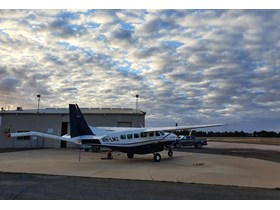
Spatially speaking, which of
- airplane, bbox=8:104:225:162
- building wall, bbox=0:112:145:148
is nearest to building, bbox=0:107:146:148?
building wall, bbox=0:112:145:148

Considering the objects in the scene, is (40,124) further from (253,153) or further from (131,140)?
(253,153)

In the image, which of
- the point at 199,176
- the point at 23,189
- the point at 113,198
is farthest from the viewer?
the point at 199,176

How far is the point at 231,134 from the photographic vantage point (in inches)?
5113

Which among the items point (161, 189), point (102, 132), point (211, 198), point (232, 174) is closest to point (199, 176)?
point (232, 174)

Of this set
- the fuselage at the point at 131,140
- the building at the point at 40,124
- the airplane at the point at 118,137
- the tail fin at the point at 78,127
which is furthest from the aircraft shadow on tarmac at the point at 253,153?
the tail fin at the point at 78,127

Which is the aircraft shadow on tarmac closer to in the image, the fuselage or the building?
the fuselage

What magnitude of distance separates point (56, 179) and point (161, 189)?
5.31 m

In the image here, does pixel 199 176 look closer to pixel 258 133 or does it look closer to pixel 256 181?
pixel 256 181

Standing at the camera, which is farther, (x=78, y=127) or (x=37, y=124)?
(x=37, y=124)

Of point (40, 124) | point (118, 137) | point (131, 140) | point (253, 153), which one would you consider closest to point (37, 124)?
point (40, 124)

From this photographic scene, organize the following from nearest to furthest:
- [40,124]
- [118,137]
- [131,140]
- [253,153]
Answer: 1. [118,137]
2. [131,140]
3. [253,153]
4. [40,124]

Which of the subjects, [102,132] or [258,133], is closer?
[102,132]

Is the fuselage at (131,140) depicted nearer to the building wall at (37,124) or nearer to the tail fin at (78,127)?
the tail fin at (78,127)

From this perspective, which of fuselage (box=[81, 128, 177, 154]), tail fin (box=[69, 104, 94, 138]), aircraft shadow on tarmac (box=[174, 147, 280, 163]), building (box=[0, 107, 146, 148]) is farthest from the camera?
building (box=[0, 107, 146, 148])
